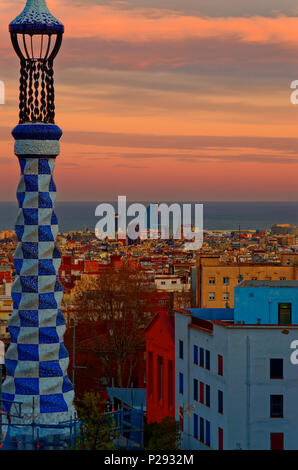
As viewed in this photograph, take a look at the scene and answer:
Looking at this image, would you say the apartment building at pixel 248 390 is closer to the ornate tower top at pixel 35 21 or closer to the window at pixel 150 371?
the window at pixel 150 371

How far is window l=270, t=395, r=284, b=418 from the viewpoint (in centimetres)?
2889

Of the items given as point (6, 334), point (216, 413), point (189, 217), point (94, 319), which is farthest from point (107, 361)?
point (189, 217)

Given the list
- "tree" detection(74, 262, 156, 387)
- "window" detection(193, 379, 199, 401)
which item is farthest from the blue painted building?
"tree" detection(74, 262, 156, 387)

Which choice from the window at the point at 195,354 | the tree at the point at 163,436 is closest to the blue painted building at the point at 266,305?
the window at the point at 195,354

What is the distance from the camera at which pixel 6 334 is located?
2736 inches

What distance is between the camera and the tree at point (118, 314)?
51594 mm

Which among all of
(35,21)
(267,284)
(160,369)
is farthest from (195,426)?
(35,21)

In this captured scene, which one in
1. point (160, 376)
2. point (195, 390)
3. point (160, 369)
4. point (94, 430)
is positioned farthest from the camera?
point (160, 369)

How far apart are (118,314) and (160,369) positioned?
21.3 meters

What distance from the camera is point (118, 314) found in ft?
186

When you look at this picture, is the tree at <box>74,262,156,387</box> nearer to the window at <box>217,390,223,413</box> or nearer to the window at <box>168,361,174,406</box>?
the window at <box>168,361,174,406</box>

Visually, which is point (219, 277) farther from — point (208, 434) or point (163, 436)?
point (163, 436)

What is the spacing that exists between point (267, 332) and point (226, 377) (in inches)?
Result: 56.3
